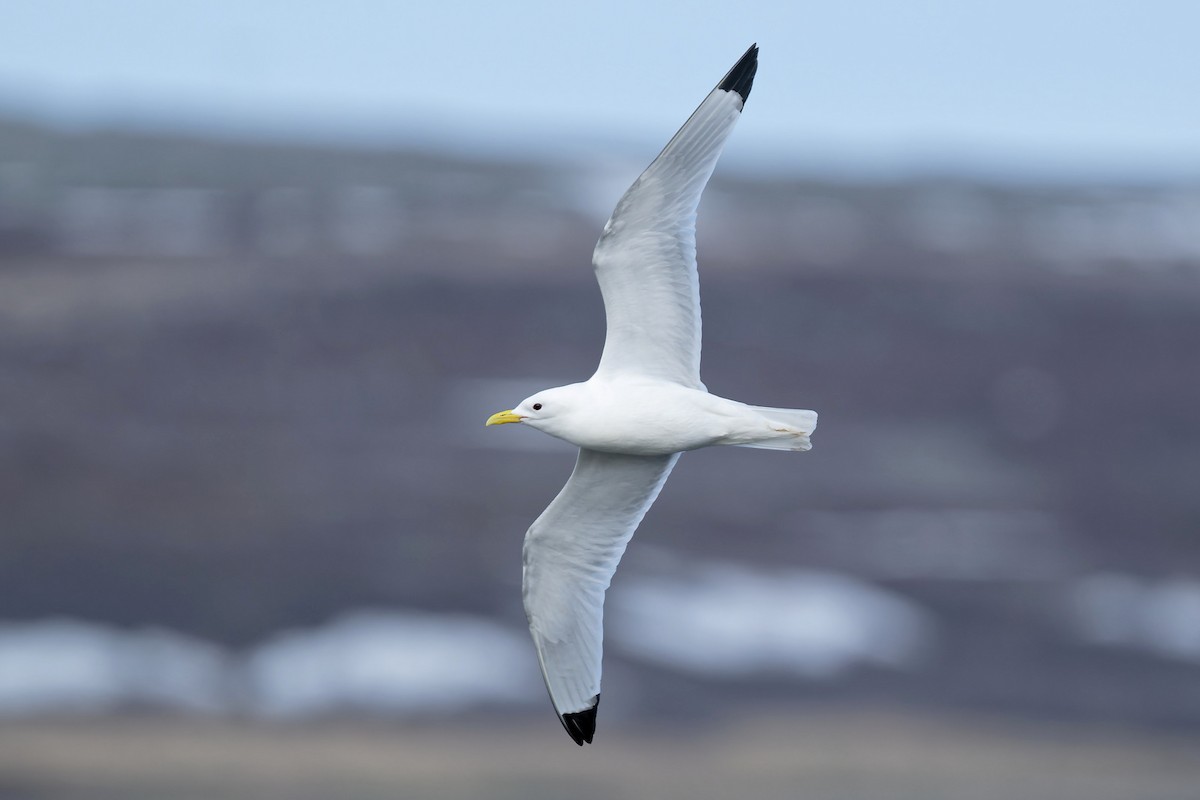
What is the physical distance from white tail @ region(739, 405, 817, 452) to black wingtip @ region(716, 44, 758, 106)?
70.4 inches

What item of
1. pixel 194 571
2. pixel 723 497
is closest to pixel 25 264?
pixel 194 571

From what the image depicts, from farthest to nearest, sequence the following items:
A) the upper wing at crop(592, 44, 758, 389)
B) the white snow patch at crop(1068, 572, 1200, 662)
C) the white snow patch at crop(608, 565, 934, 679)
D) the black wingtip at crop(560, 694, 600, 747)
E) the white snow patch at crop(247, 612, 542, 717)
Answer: the white snow patch at crop(1068, 572, 1200, 662), the white snow patch at crop(608, 565, 934, 679), the white snow patch at crop(247, 612, 542, 717), the black wingtip at crop(560, 694, 600, 747), the upper wing at crop(592, 44, 758, 389)

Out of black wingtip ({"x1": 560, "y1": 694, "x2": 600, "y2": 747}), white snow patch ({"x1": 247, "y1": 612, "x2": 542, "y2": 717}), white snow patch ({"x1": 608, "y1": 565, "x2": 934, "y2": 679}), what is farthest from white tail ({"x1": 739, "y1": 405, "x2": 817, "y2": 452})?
white snow patch ({"x1": 608, "y1": 565, "x2": 934, "y2": 679})

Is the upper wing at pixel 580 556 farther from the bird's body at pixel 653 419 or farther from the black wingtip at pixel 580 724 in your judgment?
the bird's body at pixel 653 419

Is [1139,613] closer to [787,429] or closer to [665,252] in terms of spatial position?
[787,429]

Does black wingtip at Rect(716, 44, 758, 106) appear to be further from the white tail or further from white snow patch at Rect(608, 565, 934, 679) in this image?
white snow patch at Rect(608, 565, 934, 679)

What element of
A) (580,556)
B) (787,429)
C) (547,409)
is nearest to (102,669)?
(580,556)

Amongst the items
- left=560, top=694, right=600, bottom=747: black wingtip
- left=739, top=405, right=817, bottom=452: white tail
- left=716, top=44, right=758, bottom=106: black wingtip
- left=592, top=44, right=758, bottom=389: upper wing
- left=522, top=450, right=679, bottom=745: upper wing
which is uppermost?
left=716, top=44, right=758, bottom=106: black wingtip

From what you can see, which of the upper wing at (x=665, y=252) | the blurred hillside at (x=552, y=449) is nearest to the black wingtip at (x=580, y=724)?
the upper wing at (x=665, y=252)

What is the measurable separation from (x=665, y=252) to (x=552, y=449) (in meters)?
23.0

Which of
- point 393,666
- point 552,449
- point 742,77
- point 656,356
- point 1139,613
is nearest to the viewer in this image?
point 742,77

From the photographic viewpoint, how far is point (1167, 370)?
36312 mm

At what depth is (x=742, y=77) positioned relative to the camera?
9297 mm

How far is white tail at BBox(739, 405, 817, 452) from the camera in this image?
9.35 meters
